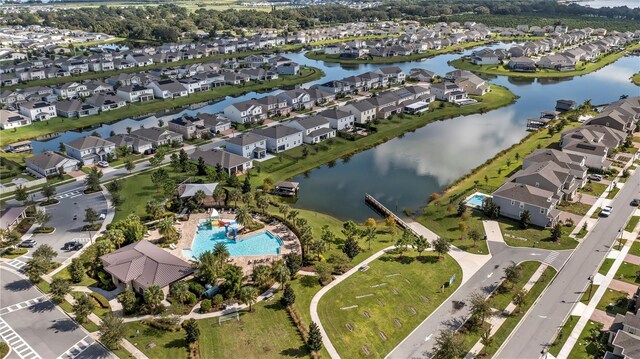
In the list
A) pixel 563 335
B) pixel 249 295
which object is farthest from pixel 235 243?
pixel 563 335

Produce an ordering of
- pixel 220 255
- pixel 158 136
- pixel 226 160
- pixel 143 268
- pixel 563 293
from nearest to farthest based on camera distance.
Answer: pixel 563 293
pixel 143 268
pixel 220 255
pixel 226 160
pixel 158 136

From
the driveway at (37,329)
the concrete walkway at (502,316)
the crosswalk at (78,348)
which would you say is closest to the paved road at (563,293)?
the concrete walkway at (502,316)

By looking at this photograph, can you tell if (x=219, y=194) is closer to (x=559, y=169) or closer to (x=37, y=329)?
(x=37, y=329)

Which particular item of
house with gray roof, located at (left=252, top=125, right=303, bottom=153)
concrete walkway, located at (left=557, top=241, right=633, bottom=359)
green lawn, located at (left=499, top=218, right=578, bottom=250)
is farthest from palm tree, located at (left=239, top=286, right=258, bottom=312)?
house with gray roof, located at (left=252, top=125, right=303, bottom=153)

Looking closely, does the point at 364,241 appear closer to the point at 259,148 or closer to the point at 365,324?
the point at 365,324

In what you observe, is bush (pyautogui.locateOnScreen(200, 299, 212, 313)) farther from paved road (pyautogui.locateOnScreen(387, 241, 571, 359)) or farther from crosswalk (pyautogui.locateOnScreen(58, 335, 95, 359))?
paved road (pyautogui.locateOnScreen(387, 241, 571, 359))

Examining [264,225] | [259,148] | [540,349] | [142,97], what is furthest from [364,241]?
[142,97]
